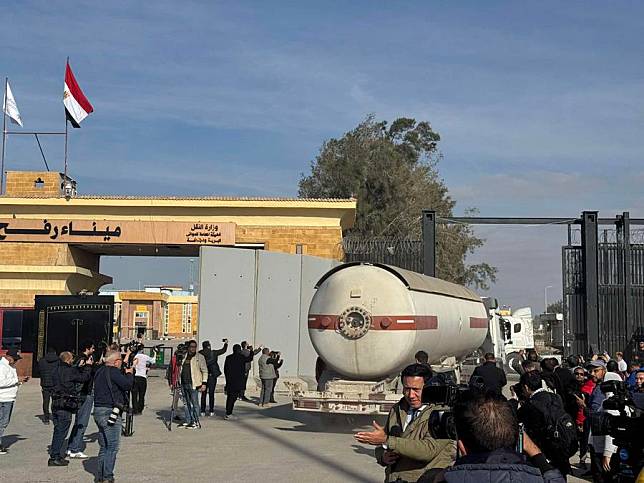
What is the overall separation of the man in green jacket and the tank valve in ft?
30.8

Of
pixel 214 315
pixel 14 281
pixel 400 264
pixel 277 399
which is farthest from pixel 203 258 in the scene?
pixel 14 281

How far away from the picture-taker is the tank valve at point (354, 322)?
1525 cm

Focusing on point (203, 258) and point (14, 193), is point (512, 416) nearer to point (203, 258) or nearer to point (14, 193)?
point (203, 258)

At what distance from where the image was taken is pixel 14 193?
38.3 meters

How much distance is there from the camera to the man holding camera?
17.0m

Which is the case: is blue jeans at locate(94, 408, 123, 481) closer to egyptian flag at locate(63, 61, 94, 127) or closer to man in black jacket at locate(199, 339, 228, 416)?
man in black jacket at locate(199, 339, 228, 416)

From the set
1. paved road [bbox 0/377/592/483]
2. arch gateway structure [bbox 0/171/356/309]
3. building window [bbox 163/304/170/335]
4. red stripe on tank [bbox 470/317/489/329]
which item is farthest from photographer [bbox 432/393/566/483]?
building window [bbox 163/304/170/335]

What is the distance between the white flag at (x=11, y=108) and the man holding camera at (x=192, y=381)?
27.8m

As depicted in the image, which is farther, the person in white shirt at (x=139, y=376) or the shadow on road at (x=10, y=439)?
the person in white shirt at (x=139, y=376)

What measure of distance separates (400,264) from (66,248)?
14190 millimetres

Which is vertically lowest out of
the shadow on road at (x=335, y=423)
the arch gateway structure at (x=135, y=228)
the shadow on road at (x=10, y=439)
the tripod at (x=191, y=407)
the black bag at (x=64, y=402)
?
the shadow on road at (x=10, y=439)

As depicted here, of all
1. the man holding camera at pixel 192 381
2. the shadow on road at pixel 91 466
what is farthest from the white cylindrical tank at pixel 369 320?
the shadow on road at pixel 91 466

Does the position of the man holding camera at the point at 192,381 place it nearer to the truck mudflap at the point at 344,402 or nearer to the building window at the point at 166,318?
the truck mudflap at the point at 344,402

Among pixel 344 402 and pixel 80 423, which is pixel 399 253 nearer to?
pixel 344 402
